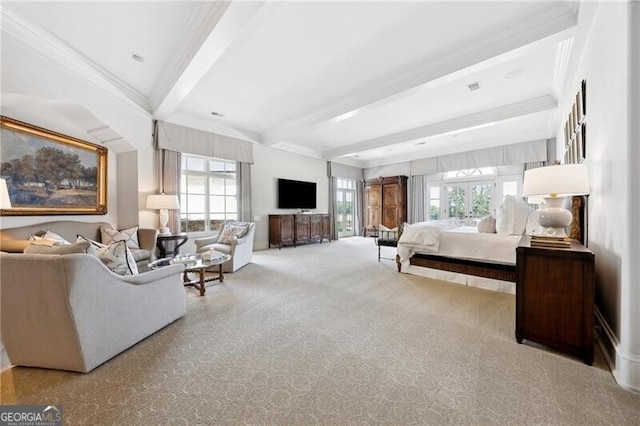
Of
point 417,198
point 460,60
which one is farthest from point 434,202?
point 460,60

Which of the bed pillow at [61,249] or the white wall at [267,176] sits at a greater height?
the white wall at [267,176]

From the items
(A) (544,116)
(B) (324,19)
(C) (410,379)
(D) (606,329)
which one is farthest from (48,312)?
(A) (544,116)

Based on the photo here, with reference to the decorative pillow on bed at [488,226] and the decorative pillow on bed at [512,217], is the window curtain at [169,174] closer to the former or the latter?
the decorative pillow on bed at [488,226]

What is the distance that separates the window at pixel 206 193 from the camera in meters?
5.82

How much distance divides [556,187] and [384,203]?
23.9 ft

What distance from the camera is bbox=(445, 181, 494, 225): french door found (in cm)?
767

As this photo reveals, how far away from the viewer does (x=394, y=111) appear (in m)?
5.11

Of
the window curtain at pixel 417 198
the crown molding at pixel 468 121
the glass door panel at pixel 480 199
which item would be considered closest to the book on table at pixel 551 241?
the crown molding at pixel 468 121

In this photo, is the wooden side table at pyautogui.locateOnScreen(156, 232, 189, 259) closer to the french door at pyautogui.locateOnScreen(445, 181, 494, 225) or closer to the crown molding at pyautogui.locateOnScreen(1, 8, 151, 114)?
the crown molding at pyautogui.locateOnScreen(1, 8, 151, 114)

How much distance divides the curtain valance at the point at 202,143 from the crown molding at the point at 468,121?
326cm

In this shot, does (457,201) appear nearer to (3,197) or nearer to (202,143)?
(202,143)

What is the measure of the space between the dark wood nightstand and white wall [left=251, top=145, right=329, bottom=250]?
577cm

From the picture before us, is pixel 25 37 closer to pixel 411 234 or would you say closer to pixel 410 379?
pixel 410 379

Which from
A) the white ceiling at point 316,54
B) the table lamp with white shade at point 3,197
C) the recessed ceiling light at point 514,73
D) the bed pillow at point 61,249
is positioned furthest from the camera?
the recessed ceiling light at point 514,73
